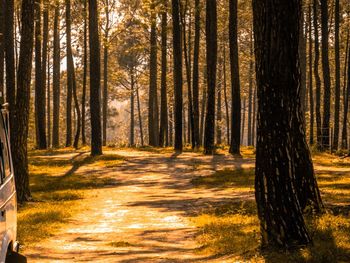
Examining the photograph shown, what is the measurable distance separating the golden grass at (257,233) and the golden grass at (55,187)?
327 cm

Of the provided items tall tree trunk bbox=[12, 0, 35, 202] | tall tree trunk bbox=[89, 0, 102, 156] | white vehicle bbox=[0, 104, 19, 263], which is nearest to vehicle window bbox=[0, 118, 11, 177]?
white vehicle bbox=[0, 104, 19, 263]

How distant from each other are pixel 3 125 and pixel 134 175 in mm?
16392

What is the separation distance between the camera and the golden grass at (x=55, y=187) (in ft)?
42.7

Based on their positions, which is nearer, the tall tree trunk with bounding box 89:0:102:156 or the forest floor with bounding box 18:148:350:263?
the forest floor with bounding box 18:148:350:263

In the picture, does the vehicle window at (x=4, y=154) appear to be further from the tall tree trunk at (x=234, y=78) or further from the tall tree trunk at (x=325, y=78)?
the tall tree trunk at (x=325, y=78)

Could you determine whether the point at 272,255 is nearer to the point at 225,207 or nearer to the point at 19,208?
the point at 225,207

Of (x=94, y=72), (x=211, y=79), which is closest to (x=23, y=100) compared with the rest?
(x=94, y=72)

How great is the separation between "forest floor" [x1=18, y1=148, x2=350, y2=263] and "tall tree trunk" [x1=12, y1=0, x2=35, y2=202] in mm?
1113

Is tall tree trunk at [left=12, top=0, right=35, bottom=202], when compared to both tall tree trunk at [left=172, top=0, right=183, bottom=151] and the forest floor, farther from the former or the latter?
tall tree trunk at [left=172, top=0, right=183, bottom=151]

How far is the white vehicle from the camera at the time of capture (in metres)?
6.25

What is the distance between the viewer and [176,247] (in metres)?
11.1

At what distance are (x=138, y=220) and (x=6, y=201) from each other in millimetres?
7683

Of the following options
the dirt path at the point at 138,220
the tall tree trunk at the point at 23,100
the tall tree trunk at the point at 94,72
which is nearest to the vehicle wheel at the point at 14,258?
the dirt path at the point at 138,220

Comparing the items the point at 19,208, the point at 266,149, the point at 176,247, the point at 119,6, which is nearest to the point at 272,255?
the point at 266,149
